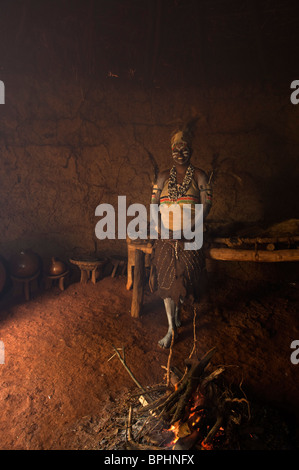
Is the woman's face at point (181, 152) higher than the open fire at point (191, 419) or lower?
higher

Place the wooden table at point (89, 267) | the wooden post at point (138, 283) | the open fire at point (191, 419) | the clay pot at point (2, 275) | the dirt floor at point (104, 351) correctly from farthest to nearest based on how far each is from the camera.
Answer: the wooden table at point (89, 267)
the clay pot at point (2, 275)
the wooden post at point (138, 283)
the dirt floor at point (104, 351)
the open fire at point (191, 419)

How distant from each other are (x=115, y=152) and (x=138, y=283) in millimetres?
2735

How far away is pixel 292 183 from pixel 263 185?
1.59ft

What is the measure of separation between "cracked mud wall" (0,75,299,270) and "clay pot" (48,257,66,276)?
0.45 m

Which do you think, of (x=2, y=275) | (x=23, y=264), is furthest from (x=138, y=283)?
(x=2, y=275)

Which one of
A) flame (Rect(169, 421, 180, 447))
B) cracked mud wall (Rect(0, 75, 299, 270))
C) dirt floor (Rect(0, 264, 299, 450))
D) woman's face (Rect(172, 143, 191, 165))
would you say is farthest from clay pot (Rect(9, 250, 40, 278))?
flame (Rect(169, 421, 180, 447))

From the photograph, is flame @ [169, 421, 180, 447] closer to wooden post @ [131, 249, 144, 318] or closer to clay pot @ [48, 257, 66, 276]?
wooden post @ [131, 249, 144, 318]

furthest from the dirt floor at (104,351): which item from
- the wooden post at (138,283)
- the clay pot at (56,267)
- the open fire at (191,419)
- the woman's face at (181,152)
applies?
the woman's face at (181,152)

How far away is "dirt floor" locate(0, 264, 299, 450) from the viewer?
184cm

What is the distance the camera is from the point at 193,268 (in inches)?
105

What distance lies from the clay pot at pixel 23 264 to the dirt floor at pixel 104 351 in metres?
0.43

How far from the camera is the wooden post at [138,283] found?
131 inches

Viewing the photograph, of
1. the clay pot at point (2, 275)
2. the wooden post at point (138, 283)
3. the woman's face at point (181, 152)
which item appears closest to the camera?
the woman's face at point (181, 152)

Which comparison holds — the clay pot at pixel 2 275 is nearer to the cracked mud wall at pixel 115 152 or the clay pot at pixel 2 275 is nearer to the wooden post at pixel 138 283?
the cracked mud wall at pixel 115 152
